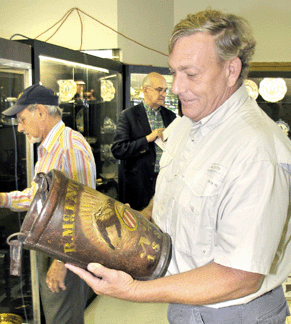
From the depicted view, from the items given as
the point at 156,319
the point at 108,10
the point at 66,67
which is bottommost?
the point at 156,319

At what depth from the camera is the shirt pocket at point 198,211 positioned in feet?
3.72

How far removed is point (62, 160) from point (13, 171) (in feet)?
1.67

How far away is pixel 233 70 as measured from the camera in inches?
48.4

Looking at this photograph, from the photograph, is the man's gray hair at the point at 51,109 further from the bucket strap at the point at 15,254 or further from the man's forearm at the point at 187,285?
the man's forearm at the point at 187,285

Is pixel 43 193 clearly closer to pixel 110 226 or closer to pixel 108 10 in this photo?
pixel 110 226

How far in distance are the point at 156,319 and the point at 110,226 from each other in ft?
7.07

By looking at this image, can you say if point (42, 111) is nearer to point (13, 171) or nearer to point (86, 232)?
point (13, 171)

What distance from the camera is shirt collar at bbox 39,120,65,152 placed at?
2104 mm

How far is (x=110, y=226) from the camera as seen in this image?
1.14 m

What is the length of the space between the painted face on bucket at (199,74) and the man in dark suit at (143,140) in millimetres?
2272

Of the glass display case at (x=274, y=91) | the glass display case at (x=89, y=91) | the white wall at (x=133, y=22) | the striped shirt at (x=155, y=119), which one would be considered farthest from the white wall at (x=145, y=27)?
the glass display case at (x=274, y=91)

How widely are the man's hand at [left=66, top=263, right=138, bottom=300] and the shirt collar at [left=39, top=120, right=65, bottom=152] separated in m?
1.13

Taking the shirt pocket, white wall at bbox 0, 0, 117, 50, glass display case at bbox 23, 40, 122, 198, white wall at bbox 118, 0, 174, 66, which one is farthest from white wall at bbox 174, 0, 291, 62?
the shirt pocket

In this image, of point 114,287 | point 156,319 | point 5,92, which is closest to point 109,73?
point 5,92
